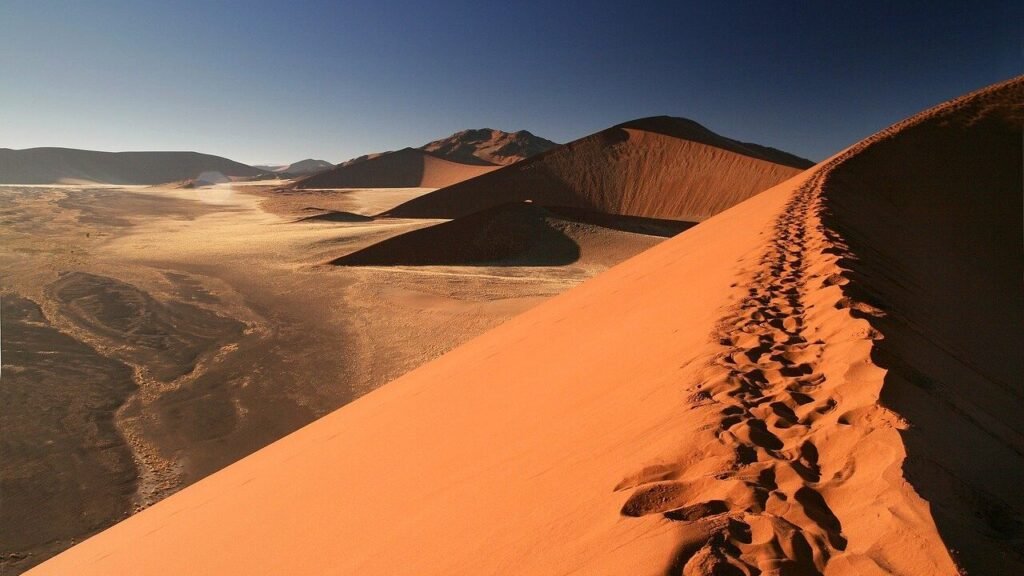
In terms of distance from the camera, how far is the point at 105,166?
11006 cm

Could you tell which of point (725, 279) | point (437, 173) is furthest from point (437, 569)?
point (437, 173)

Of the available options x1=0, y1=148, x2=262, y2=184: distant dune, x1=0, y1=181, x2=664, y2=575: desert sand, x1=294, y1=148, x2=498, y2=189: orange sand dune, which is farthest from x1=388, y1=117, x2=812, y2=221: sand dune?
x1=0, y1=148, x2=262, y2=184: distant dune

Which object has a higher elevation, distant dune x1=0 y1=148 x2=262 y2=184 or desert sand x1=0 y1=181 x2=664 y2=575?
distant dune x1=0 y1=148 x2=262 y2=184

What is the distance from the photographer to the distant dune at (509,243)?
19.4 metres

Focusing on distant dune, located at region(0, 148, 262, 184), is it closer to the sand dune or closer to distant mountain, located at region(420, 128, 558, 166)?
distant mountain, located at region(420, 128, 558, 166)

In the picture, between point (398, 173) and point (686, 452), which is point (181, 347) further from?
point (398, 173)

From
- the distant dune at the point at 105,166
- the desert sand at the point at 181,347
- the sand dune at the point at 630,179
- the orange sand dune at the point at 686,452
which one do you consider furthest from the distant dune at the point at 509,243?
the distant dune at the point at 105,166

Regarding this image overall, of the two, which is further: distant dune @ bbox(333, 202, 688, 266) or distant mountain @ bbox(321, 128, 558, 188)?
distant mountain @ bbox(321, 128, 558, 188)

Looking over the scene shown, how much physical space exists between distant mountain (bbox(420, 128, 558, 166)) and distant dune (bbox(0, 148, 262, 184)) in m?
56.1

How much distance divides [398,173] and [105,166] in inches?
2877

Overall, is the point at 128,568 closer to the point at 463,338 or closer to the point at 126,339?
the point at 463,338

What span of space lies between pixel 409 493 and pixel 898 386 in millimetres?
2566

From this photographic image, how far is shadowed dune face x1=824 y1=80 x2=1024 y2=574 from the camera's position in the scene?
75.3 inches

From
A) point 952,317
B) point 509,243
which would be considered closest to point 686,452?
point 952,317
